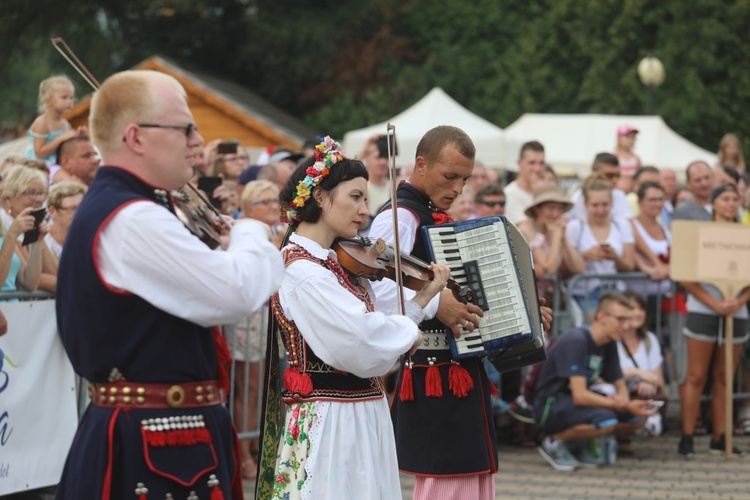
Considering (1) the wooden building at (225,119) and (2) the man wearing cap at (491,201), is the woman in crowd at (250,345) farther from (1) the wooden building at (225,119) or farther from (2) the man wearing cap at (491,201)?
(1) the wooden building at (225,119)

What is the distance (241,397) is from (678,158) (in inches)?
558

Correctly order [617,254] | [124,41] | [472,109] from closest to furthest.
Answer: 1. [617,254]
2. [472,109]
3. [124,41]

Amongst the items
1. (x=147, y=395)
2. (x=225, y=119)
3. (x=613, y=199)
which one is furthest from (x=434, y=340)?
(x=225, y=119)

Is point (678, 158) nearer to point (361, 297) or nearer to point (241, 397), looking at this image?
point (241, 397)

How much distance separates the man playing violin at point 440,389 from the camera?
5.44m

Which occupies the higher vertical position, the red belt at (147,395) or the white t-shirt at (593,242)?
the white t-shirt at (593,242)

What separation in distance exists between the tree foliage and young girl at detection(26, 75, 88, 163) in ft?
75.5

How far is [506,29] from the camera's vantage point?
3528 centimetres

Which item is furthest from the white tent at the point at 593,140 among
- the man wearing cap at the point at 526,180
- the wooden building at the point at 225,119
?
the man wearing cap at the point at 526,180

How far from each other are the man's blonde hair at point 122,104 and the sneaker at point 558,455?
20.5 feet

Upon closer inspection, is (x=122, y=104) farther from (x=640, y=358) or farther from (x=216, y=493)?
(x=640, y=358)

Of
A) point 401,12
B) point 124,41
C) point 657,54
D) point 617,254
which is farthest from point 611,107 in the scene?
point 617,254

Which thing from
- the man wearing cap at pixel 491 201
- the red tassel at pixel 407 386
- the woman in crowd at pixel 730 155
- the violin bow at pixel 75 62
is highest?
the woman in crowd at pixel 730 155

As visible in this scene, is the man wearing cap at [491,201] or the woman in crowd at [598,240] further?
the woman in crowd at [598,240]
